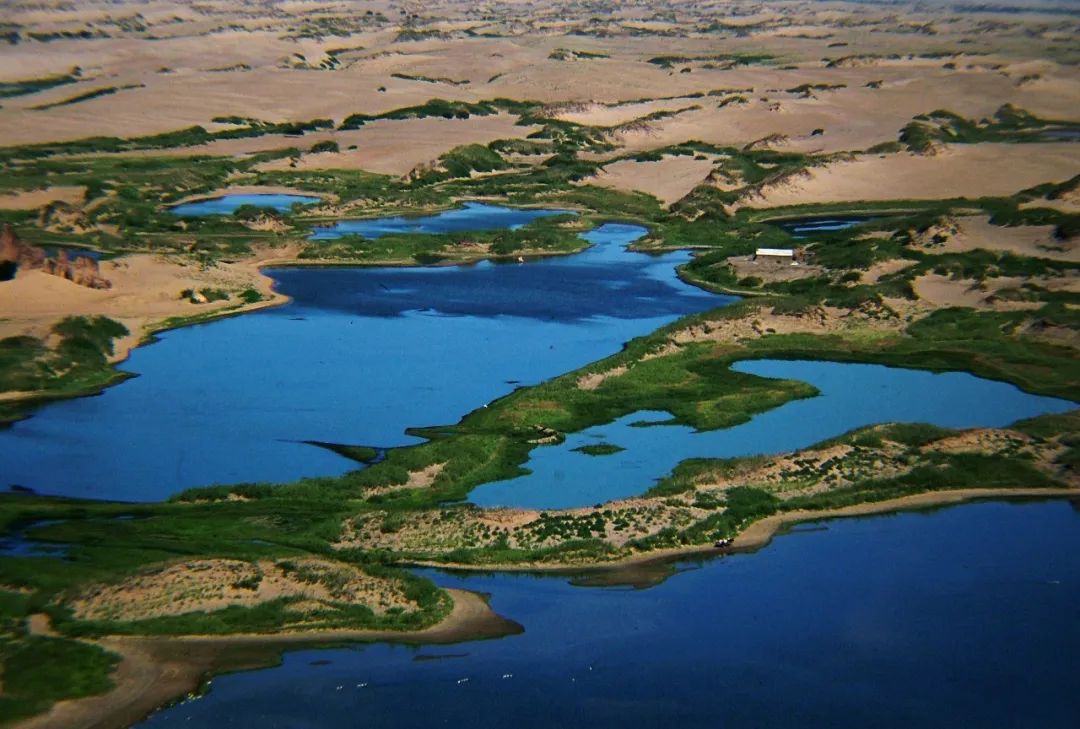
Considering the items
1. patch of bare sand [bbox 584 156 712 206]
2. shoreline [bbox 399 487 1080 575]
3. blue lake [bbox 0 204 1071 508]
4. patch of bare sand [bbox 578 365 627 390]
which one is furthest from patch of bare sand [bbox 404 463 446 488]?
patch of bare sand [bbox 584 156 712 206]

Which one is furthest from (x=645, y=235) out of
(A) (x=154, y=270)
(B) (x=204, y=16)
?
(B) (x=204, y=16)

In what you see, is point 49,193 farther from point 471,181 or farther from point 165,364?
point 165,364

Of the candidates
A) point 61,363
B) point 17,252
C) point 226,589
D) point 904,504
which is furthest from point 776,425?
point 17,252

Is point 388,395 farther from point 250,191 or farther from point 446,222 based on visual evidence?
point 250,191

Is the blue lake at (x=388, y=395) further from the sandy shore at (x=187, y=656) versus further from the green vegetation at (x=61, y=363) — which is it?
the sandy shore at (x=187, y=656)

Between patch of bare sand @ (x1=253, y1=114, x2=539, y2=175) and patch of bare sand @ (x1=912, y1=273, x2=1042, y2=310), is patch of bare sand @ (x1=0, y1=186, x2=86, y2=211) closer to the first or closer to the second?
patch of bare sand @ (x1=253, y1=114, x2=539, y2=175)


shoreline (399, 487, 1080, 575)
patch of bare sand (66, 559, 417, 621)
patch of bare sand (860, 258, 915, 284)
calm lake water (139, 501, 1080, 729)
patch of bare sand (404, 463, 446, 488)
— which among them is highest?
patch of bare sand (860, 258, 915, 284)
